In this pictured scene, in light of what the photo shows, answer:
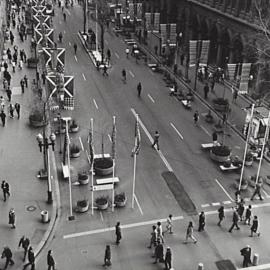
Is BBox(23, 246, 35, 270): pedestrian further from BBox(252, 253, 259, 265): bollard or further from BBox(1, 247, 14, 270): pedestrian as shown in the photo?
BBox(252, 253, 259, 265): bollard

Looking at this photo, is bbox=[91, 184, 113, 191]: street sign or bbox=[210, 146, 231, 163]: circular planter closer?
bbox=[91, 184, 113, 191]: street sign

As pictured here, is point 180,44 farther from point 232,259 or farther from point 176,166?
point 232,259

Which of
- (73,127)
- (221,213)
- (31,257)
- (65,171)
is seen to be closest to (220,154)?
(221,213)

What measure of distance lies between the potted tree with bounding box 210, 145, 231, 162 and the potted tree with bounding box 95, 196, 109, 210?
37.2ft

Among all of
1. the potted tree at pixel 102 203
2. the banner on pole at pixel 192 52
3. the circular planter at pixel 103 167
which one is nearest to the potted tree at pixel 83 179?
the circular planter at pixel 103 167

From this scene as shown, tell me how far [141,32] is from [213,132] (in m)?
42.9

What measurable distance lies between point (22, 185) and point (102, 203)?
6495 millimetres

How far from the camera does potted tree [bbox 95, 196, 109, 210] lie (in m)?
31.5

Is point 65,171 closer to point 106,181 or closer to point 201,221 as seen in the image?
point 106,181

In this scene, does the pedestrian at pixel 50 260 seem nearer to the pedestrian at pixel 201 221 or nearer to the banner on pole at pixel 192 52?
the pedestrian at pixel 201 221

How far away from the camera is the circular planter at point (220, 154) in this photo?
38.6 m

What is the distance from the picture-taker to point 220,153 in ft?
127

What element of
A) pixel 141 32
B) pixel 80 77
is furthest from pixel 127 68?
pixel 141 32

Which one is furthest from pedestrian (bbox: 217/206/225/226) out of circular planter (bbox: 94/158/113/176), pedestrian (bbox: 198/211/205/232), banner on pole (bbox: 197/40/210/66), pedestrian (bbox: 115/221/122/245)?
banner on pole (bbox: 197/40/210/66)
